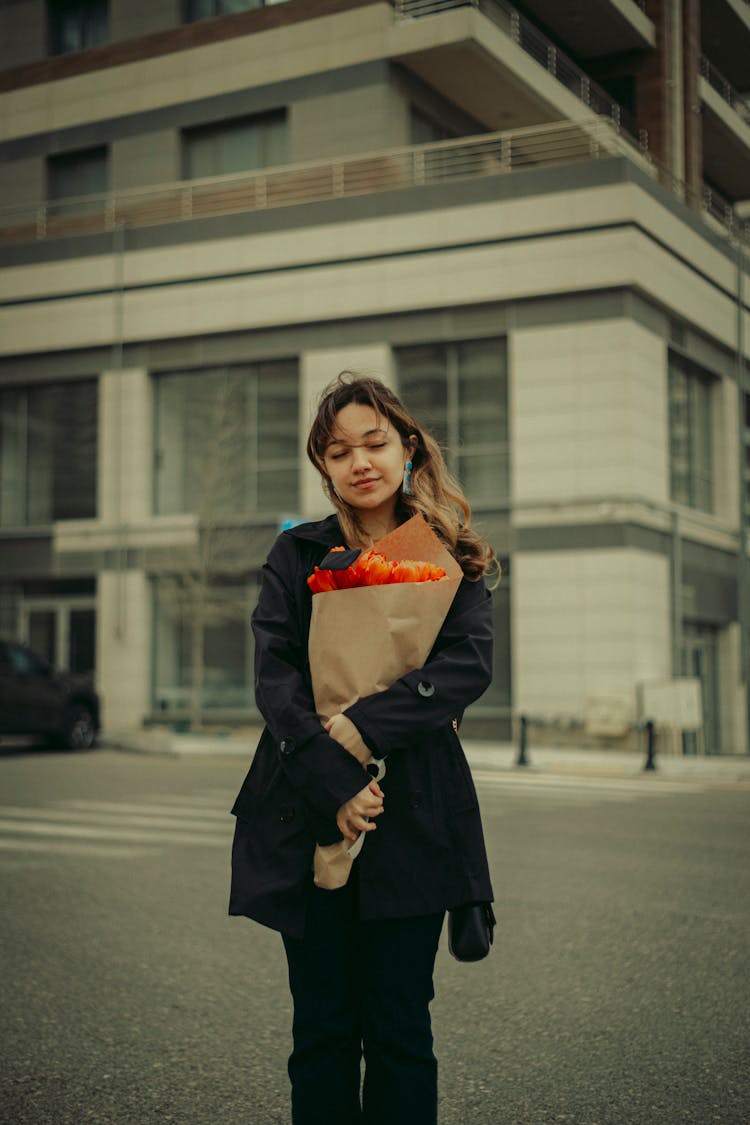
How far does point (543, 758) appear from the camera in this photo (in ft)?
64.8

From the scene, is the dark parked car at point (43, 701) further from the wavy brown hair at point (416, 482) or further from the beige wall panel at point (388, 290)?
the wavy brown hair at point (416, 482)

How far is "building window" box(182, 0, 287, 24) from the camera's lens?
2797 centimetres

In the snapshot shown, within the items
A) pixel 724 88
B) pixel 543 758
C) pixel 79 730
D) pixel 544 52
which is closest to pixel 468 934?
pixel 543 758

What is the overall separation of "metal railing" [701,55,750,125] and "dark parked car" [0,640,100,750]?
2270 cm

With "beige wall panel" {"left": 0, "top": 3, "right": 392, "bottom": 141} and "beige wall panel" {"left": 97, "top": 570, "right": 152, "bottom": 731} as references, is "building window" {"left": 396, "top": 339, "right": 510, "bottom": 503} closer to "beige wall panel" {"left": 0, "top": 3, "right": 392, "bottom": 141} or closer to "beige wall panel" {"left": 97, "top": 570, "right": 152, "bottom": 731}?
"beige wall panel" {"left": 0, "top": 3, "right": 392, "bottom": 141}

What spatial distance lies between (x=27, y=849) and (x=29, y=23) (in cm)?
2646

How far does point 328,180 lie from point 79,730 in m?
12.4

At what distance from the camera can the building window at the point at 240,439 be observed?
84.3ft

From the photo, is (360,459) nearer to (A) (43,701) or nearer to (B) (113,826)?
(B) (113,826)

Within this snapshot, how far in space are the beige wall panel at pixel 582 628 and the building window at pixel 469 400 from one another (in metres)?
1.98

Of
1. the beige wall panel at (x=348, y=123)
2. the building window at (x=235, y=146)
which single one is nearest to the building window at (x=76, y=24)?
the building window at (x=235, y=146)

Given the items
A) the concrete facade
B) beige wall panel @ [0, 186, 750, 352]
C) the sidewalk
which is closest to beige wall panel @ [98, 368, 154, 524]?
the concrete facade

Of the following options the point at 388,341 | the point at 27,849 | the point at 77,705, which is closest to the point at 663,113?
the point at 388,341

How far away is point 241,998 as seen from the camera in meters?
5.11
